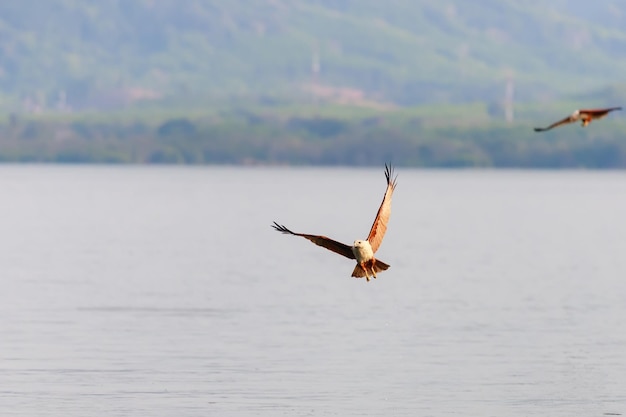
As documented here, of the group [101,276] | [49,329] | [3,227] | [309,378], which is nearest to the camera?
[309,378]

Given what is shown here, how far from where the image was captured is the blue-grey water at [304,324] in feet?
115

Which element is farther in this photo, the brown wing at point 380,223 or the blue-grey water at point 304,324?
the blue-grey water at point 304,324

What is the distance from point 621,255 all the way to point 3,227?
37508mm

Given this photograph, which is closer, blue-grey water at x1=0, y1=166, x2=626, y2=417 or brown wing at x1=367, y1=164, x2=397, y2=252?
brown wing at x1=367, y1=164, x2=397, y2=252

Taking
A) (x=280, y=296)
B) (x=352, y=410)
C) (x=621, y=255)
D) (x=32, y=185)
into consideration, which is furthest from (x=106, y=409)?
(x=32, y=185)

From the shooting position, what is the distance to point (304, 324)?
155 feet

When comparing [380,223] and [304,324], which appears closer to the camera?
[380,223]

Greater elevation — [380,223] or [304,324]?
[380,223]

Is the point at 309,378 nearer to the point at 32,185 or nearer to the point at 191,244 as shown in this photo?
the point at 191,244

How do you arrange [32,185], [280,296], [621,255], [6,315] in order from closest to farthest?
[6,315], [280,296], [621,255], [32,185]

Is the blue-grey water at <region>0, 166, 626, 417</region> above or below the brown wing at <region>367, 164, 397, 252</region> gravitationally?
below

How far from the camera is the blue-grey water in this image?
35.0 metres

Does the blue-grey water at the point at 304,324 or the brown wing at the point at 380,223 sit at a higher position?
the brown wing at the point at 380,223

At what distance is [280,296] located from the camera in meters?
55.7
